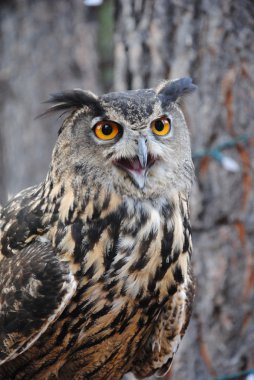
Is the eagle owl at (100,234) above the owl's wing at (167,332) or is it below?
above

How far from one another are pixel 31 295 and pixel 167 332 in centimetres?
70

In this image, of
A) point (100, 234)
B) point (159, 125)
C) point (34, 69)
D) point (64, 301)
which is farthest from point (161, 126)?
point (34, 69)

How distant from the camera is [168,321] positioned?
9.89ft

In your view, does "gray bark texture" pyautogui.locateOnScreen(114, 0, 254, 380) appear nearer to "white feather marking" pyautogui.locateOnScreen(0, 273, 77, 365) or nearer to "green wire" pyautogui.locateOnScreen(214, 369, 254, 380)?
"green wire" pyautogui.locateOnScreen(214, 369, 254, 380)

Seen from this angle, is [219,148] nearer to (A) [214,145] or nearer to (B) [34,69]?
(A) [214,145]

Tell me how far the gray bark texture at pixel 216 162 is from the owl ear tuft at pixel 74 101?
135 cm

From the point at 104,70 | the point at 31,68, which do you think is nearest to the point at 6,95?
the point at 31,68

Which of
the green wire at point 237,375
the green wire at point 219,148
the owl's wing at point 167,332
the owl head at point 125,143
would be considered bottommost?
the green wire at point 237,375

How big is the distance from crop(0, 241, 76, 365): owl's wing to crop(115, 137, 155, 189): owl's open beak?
47 cm

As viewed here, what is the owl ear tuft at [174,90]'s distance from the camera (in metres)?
2.80

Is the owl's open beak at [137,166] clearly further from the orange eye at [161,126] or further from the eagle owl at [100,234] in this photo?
the orange eye at [161,126]

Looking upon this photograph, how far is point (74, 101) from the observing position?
2.78 metres

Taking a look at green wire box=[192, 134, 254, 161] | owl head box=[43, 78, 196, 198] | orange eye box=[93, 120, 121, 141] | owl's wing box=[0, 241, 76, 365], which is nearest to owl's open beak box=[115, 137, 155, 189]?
owl head box=[43, 78, 196, 198]

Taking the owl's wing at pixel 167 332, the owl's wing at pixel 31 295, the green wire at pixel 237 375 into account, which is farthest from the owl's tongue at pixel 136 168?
the green wire at pixel 237 375
